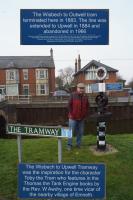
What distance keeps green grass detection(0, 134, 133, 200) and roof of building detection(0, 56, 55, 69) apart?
2451 inches

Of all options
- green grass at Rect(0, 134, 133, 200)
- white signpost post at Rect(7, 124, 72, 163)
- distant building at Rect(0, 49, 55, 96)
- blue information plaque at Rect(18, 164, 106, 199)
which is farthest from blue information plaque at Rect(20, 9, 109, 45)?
distant building at Rect(0, 49, 55, 96)

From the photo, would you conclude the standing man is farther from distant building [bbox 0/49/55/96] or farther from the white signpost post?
distant building [bbox 0/49/55/96]

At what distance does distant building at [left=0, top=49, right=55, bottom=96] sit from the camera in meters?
74.4

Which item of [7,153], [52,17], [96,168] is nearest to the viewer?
[96,168]

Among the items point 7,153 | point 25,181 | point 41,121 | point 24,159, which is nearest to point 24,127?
point 25,181

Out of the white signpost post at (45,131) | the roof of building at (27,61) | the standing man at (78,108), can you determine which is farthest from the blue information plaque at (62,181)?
the roof of building at (27,61)

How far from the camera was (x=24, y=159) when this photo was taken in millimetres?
10281

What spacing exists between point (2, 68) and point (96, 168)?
6944 centimetres

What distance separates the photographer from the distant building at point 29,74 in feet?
244

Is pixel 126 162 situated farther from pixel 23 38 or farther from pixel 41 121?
pixel 41 121

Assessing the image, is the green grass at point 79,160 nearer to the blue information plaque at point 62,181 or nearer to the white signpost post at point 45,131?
the white signpost post at point 45,131

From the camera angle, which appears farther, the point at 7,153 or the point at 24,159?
the point at 7,153

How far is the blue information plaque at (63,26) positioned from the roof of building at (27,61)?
6589 cm

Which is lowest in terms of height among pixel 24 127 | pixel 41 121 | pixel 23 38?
pixel 41 121
